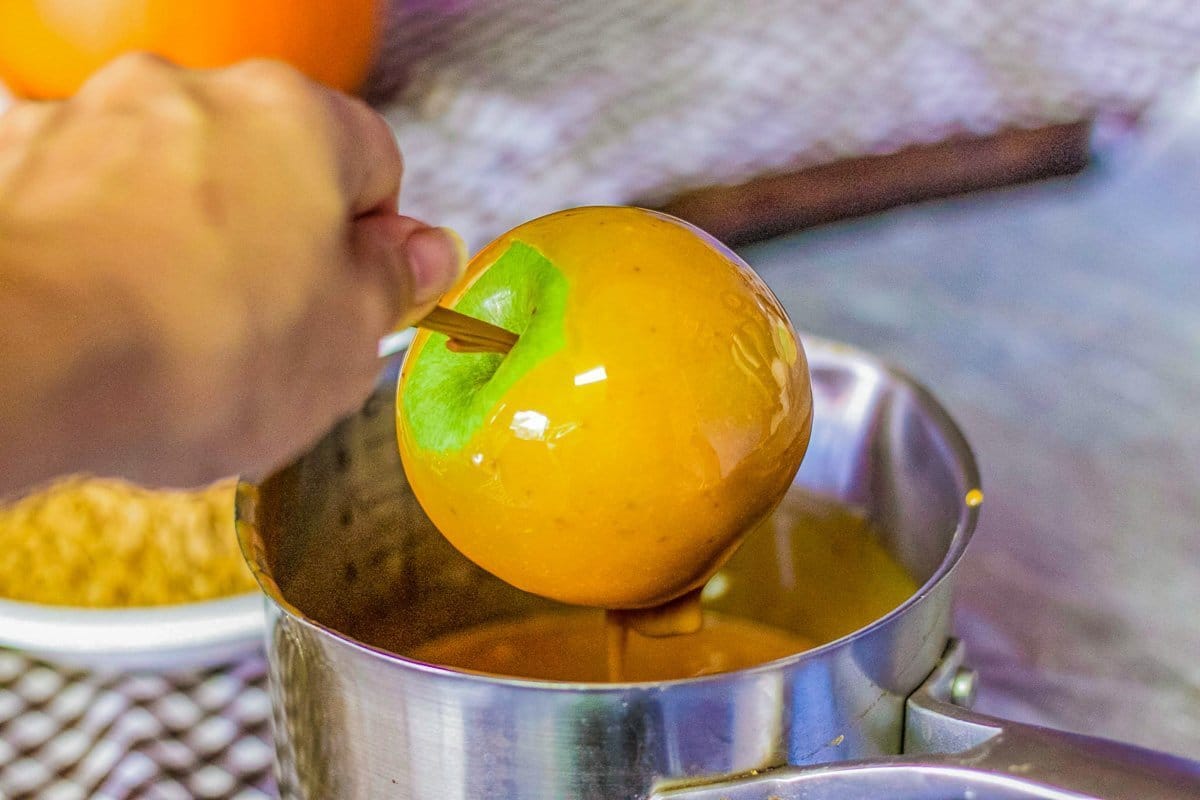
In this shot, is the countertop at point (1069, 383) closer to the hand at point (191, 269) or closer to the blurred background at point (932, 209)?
the blurred background at point (932, 209)

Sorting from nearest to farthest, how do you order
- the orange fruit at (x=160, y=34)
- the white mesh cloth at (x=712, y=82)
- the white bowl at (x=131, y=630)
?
1. the white bowl at (x=131, y=630)
2. the orange fruit at (x=160, y=34)
3. the white mesh cloth at (x=712, y=82)

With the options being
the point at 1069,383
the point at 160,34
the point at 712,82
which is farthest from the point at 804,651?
the point at 712,82

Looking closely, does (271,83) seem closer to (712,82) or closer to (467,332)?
(467,332)

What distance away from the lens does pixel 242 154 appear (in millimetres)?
221

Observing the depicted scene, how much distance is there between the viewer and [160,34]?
655 mm

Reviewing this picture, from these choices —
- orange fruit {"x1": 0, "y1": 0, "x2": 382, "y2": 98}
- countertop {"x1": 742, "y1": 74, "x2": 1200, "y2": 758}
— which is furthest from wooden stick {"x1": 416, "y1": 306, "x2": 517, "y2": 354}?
orange fruit {"x1": 0, "y1": 0, "x2": 382, "y2": 98}

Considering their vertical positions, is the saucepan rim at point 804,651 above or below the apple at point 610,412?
below

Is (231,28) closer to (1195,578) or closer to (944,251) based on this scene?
(944,251)

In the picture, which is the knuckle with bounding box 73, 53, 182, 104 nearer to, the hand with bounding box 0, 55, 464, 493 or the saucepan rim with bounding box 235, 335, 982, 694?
Result: the hand with bounding box 0, 55, 464, 493

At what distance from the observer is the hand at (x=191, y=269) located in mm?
195

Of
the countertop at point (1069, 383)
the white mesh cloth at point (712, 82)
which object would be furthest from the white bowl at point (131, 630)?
the white mesh cloth at point (712, 82)

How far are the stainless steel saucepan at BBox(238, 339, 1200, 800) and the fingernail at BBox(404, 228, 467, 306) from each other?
79mm

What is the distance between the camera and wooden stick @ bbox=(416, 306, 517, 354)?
275 millimetres

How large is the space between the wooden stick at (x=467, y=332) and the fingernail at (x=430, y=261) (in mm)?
19
